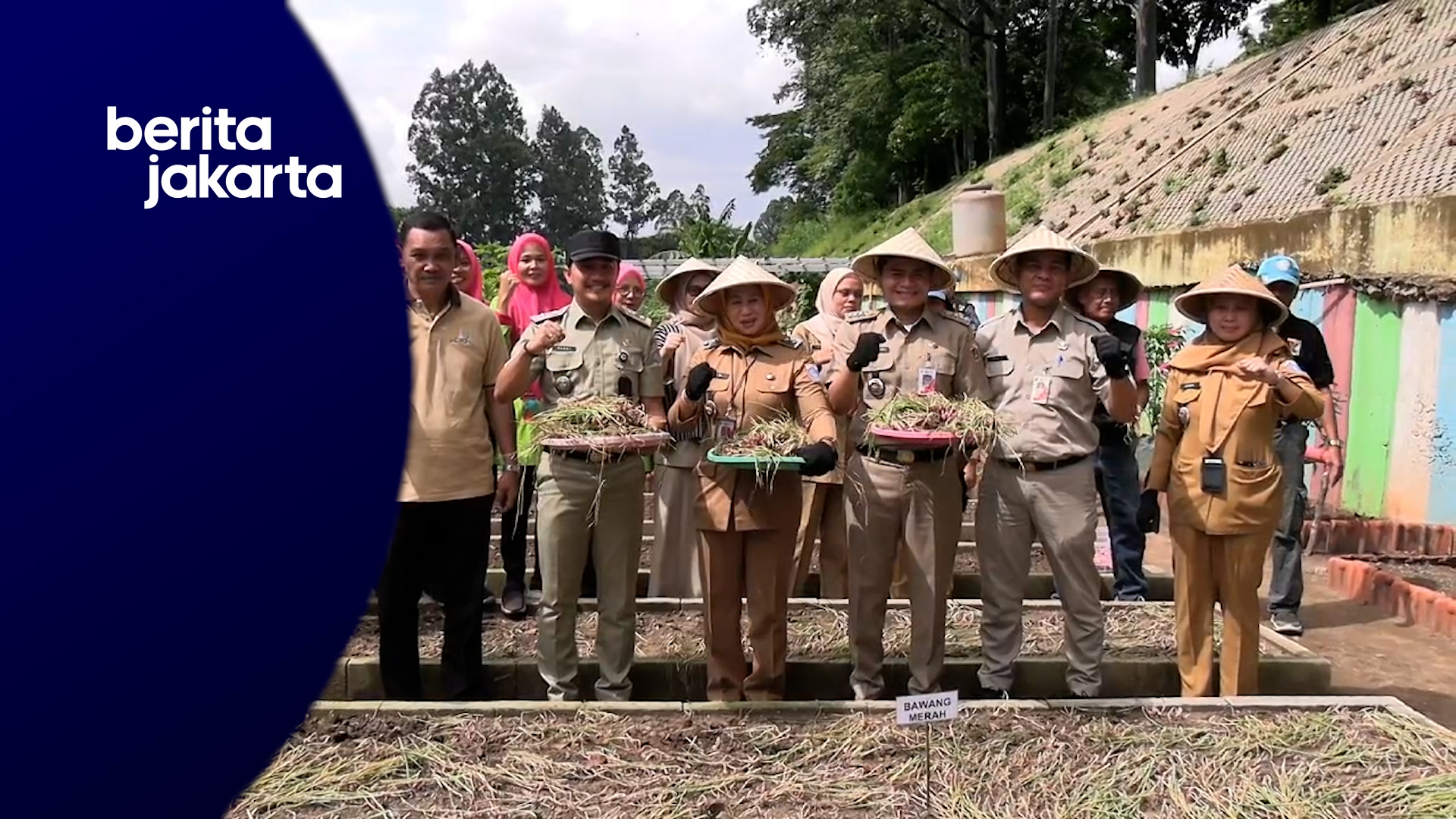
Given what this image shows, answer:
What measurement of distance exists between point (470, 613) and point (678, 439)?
3.92ft

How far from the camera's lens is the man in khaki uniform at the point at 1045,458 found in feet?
12.8

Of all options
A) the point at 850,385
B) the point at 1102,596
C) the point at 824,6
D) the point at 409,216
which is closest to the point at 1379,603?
the point at 1102,596

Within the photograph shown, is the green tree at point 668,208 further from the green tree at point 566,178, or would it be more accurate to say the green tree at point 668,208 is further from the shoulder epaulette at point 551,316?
the shoulder epaulette at point 551,316

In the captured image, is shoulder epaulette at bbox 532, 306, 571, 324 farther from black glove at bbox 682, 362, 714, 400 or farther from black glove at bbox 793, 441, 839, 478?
black glove at bbox 793, 441, 839, 478

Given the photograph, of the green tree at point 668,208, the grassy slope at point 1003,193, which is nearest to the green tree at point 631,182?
the green tree at point 668,208

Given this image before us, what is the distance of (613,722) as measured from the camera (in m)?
3.50

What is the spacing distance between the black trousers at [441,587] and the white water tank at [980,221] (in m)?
14.0

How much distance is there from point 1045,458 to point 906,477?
21.3 inches

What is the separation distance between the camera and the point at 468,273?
518cm

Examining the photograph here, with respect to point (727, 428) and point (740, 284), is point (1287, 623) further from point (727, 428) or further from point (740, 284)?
point (740, 284)

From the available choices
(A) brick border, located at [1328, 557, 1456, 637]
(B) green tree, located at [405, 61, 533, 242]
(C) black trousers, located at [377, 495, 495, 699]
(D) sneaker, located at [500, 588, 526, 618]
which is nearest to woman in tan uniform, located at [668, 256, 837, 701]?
(C) black trousers, located at [377, 495, 495, 699]

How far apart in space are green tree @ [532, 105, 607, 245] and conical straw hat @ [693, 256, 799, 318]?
57.7 metres

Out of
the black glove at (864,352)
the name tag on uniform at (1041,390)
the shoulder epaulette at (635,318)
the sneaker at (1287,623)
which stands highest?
the shoulder epaulette at (635,318)

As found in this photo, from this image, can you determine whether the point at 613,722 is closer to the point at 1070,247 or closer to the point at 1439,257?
the point at 1070,247
